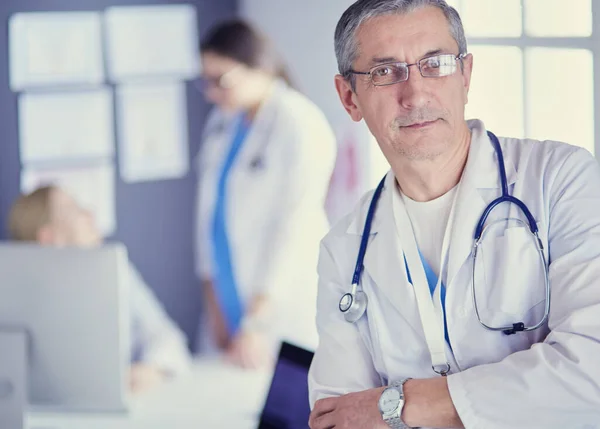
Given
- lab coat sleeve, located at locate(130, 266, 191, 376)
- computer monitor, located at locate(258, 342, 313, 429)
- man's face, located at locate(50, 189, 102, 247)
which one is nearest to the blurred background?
lab coat sleeve, located at locate(130, 266, 191, 376)

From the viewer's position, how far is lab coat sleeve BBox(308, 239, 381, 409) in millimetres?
1573

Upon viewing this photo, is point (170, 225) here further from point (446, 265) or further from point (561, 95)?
point (446, 265)

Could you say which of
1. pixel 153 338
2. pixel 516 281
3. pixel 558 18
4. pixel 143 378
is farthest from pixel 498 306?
pixel 153 338

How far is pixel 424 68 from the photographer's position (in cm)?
150

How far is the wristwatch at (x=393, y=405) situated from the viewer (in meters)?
1.41

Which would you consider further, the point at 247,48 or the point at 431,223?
the point at 247,48

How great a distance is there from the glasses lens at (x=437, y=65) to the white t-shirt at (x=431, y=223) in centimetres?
22

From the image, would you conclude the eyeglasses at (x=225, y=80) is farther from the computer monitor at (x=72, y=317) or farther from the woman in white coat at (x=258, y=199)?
the computer monitor at (x=72, y=317)

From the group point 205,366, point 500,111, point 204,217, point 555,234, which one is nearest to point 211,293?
point 204,217

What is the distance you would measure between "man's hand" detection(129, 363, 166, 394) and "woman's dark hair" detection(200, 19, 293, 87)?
138 centimetres

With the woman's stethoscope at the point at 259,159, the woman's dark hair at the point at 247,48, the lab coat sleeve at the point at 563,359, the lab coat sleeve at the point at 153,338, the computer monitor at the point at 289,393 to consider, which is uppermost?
the woman's dark hair at the point at 247,48

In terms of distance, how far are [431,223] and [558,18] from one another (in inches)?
31.3

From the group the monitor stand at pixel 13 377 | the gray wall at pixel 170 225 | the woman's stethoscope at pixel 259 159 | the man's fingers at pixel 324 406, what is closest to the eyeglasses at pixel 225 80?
the woman's stethoscope at pixel 259 159

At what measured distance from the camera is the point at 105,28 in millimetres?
4289
